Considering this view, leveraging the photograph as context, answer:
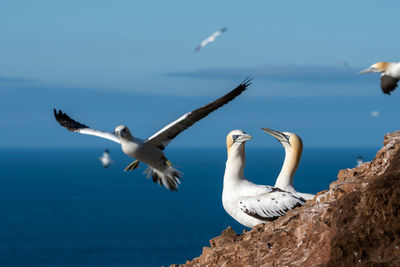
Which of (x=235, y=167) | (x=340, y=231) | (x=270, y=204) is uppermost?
(x=235, y=167)

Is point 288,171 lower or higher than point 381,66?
lower

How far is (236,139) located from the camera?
16984mm

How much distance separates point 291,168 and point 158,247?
140312 mm

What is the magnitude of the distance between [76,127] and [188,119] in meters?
5.34

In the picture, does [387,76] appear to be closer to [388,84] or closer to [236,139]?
[388,84]

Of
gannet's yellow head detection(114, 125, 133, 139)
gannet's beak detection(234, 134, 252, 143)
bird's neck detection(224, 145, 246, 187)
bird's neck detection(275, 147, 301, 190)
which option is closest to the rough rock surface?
bird's neck detection(224, 145, 246, 187)

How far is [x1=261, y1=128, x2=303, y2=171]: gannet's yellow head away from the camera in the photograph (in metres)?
17.9

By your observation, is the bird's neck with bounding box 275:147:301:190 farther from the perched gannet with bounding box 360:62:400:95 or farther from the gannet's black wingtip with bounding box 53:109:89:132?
the gannet's black wingtip with bounding box 53:109:89:132

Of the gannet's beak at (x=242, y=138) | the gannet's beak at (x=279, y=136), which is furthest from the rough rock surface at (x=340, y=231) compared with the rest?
the gannet's beak at (x=279, y=136)

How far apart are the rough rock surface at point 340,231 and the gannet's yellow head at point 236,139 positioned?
2.30 meters

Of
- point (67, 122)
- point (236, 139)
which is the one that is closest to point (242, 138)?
point (236, 139)

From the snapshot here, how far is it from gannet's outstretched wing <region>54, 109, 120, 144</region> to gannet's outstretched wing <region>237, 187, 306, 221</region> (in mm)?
4691

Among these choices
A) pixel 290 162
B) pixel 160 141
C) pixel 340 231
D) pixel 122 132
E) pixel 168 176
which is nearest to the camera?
pixel 340 231

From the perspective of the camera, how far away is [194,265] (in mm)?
14844
